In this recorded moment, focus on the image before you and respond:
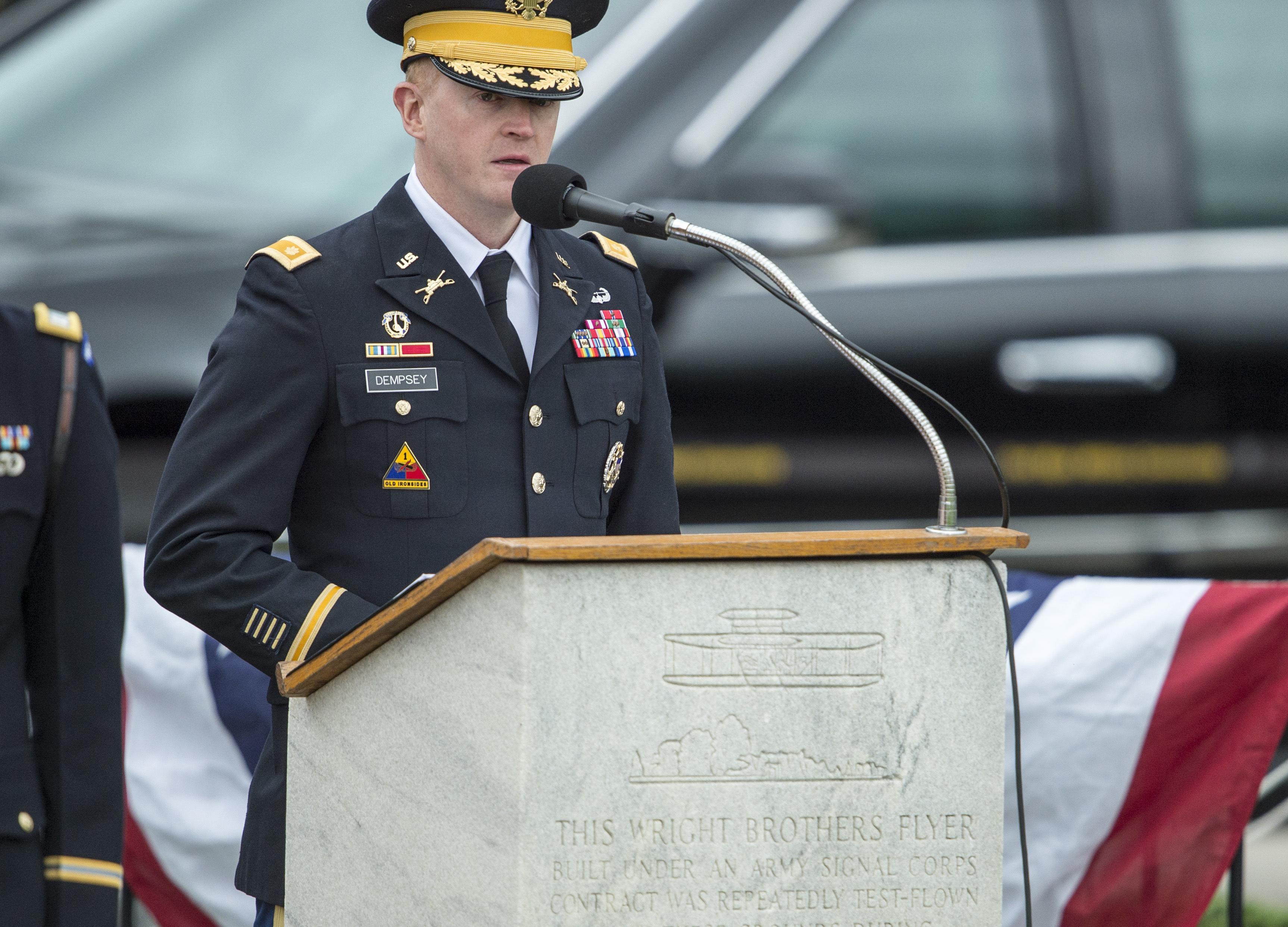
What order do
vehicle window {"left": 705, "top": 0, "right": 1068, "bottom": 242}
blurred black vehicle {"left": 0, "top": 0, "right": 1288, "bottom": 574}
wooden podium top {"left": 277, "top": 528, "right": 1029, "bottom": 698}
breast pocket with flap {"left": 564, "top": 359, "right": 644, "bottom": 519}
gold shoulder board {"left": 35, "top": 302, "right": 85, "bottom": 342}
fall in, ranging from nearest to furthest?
wooden podium top {"left": 277, "top": 528, "right": 1029, "bottom": 698}, breast pocket with flap {"left": 564, "top": 359, "right": 644, "bottom": 519}, gold shoulder board {"left": 35, "top": 302, "right": 85, "bottom": 342}, blurred black vehicle {"left": 0, "top": 0, "right": 1288, "bottom": 574}, vehicle window {"left": 705, "top": 0, "right": 1068, "bottom": 242}

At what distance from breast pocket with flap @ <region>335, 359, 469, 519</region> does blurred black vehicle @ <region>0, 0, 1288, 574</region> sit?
124 centimetres

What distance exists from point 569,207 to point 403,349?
8.7 inches

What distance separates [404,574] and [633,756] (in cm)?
41

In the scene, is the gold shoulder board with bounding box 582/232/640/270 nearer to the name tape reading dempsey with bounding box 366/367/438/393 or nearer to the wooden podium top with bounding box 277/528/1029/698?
the name tape reading dempsey with bounding box 366/367/438/393

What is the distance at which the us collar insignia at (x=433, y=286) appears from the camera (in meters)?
1.76

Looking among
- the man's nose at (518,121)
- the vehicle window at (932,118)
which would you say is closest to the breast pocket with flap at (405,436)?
the man's nose at (518,121)

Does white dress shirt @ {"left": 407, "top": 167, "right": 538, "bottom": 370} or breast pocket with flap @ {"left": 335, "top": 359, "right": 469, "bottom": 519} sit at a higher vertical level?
white dress shirt @ {"left": 407, "top": 167, "right": 538, "bottom": 370}

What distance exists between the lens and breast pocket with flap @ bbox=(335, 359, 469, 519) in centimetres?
171

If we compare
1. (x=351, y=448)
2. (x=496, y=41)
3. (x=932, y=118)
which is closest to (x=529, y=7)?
(x=496, y=41)

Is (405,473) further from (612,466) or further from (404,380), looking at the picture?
(612,466)

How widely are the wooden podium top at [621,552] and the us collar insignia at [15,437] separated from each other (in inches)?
20.2

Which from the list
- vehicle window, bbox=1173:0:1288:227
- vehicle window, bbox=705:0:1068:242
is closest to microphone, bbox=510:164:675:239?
vehicle window, bbox=705:0:1068:242

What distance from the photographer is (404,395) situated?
1727mm

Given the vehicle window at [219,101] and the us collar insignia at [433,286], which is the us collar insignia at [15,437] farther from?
the vehicle window at [219,101]
